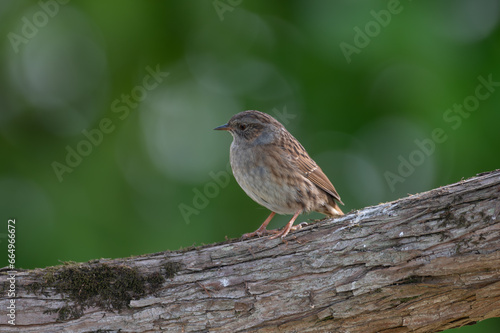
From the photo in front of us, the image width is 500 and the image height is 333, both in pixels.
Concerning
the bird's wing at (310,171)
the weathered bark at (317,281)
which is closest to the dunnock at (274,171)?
the bird's wing at (310,171)

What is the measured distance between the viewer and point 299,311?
4.19m

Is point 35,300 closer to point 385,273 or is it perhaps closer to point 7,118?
point 385,273

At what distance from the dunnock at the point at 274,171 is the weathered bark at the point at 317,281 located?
128 centimetres

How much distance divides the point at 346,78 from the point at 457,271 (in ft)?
13.4

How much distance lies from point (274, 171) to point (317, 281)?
6.13ft

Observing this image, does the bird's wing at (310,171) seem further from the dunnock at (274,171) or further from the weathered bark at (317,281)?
the weathered bark at (317,281)

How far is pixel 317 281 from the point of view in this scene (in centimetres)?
421

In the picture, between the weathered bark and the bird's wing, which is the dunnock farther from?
the weathered bark

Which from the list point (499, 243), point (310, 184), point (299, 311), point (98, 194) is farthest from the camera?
point (98, 194)

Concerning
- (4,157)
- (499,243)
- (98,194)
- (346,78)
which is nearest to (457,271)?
(499,243)

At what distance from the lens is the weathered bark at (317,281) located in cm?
395

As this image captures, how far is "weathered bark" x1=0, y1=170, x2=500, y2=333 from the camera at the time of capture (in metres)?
3.95

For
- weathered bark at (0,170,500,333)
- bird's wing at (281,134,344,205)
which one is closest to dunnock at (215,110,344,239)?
bird's wing at (281,134,344,205)

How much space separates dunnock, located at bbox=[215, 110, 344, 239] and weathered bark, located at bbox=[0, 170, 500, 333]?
128 centimetres
